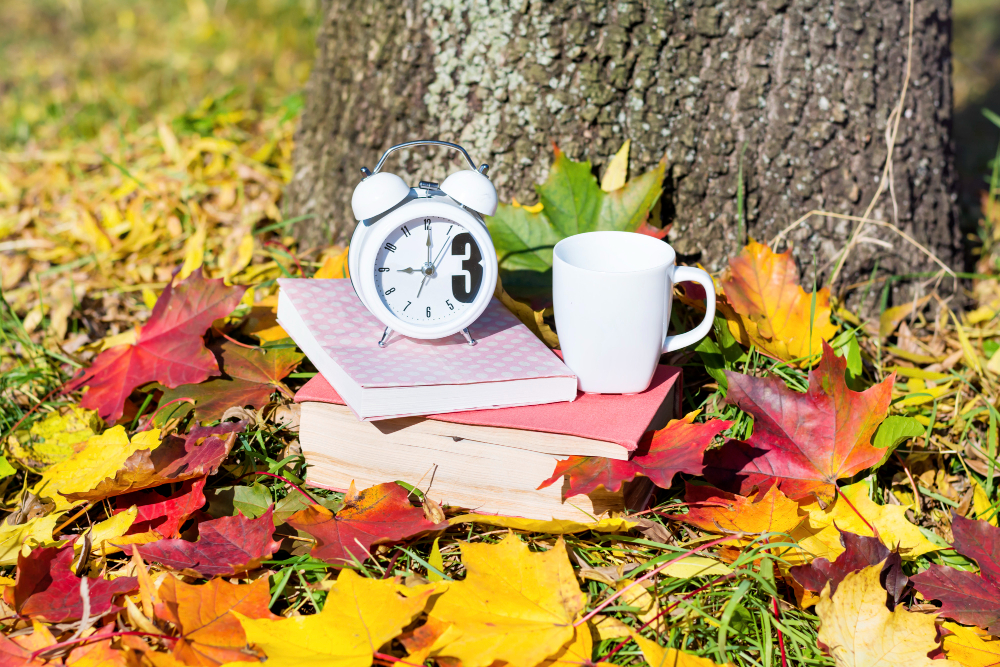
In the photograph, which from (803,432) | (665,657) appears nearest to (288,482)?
(665,657)

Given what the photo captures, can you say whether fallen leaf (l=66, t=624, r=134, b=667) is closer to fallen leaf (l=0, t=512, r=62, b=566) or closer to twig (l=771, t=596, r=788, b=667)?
fallen leaf (l=0, t=512, r=62, b=566)

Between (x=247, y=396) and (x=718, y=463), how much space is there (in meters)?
0.94

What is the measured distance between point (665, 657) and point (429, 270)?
0.72 metres

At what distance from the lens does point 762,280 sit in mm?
1569

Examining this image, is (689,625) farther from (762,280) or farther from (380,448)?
(762,280)

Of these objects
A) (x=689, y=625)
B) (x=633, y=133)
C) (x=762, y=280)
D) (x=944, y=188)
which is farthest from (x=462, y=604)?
(x=944, y=188)

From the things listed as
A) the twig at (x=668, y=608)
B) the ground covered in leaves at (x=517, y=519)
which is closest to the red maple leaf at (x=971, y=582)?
the ground covered in leaves at (x=517, y=519)

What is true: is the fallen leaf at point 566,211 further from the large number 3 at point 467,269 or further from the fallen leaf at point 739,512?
the fallen leaf at point 739,512

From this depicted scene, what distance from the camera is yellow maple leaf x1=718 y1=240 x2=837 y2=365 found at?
154 centimetres

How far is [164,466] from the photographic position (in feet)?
4.26

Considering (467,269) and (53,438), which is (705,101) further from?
(53,438)

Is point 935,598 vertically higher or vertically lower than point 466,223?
lower

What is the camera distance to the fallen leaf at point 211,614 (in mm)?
1048

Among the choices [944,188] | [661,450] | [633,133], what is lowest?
[661,450]
